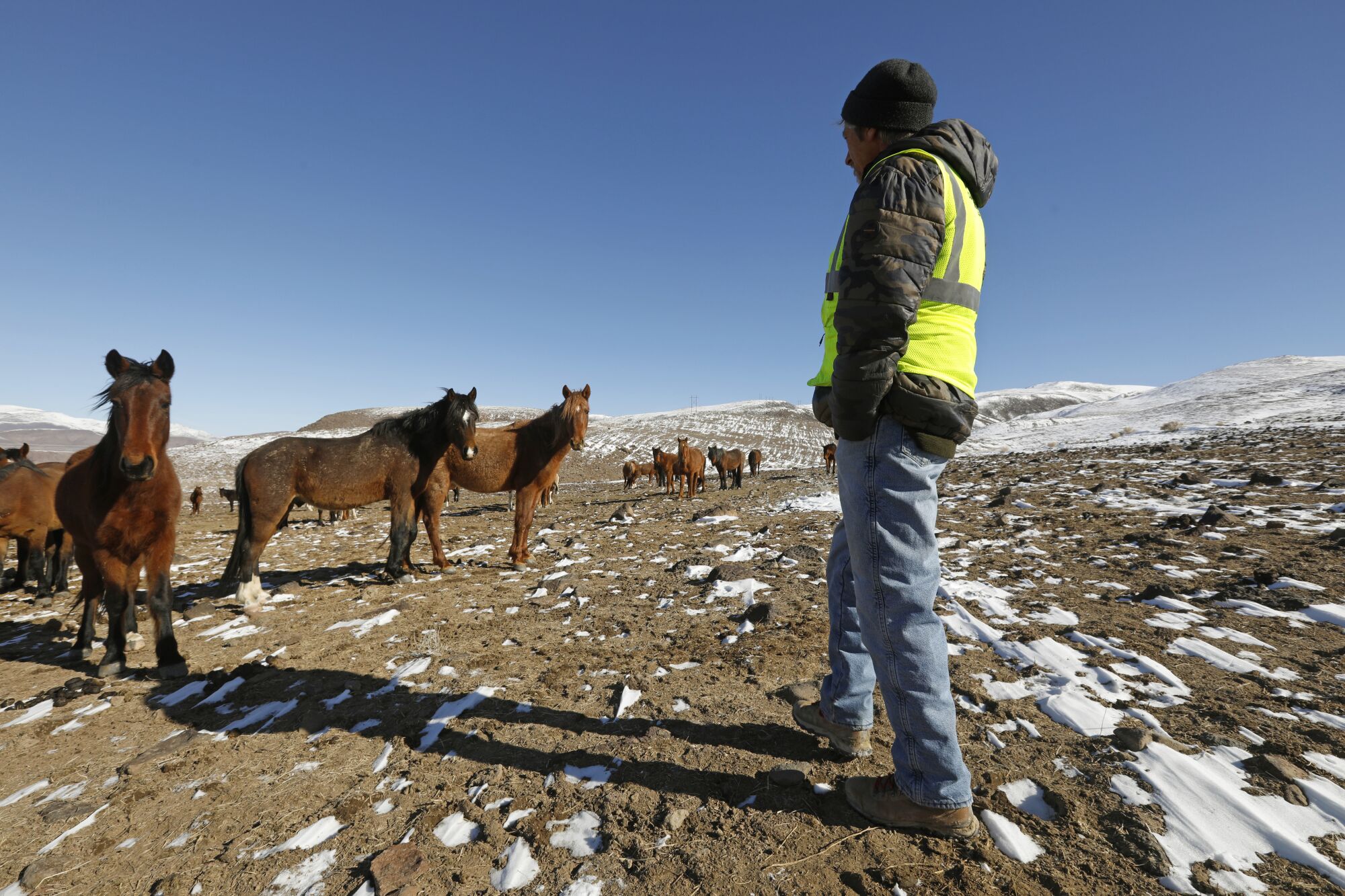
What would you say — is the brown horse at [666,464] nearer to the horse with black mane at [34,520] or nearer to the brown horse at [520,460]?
the brown horse at [520,460]

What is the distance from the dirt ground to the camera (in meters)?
2.13

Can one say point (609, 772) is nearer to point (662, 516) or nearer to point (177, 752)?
point (177, 752)

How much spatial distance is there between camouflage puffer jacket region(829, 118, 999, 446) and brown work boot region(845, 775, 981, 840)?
5.28ft

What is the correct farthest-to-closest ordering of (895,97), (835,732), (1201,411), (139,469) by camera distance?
(1201,411), (139,469), (835,732), (895,97)

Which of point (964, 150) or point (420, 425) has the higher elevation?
point (964, 150)

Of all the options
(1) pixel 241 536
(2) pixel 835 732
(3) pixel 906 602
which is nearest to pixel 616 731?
(2) pixel 835 732

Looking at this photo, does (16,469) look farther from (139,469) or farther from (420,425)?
(139,469)

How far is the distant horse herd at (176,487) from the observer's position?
14.7 feet

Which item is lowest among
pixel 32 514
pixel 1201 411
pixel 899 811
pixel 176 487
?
pixel 899 811

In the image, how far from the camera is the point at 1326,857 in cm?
185

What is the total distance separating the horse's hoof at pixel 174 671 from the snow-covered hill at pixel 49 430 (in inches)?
3296

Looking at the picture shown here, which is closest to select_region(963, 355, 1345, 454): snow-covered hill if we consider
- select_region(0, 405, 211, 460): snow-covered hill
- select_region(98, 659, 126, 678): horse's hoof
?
select_region(98, 659, 126, 678): horse's hoof

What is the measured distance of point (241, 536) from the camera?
6.69 meters

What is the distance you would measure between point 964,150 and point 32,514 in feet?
42.1
